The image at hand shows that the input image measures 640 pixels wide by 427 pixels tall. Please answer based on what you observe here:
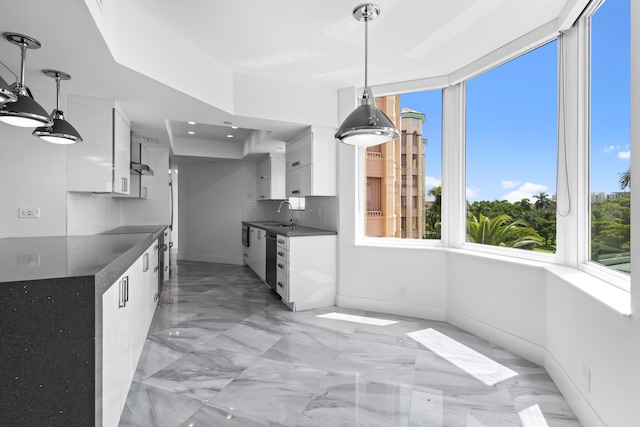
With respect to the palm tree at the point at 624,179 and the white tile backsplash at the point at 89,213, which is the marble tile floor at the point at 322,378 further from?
the palm tree at the point at 624,179

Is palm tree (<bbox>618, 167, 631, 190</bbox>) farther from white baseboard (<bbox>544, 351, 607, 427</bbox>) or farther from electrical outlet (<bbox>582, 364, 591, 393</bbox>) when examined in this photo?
white baseboard (<bbox>544, 351, 607, 427</bbox>)

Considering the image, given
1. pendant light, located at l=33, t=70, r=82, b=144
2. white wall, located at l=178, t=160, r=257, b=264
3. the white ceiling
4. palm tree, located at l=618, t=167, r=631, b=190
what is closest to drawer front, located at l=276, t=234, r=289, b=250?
the white ceiling

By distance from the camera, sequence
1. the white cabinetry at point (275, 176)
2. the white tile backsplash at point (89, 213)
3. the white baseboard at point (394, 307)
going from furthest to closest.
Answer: the white cabinetry at point (275, 176) → the white baseboard at point (394, 307) → the white tile backsplash at point (89, 213)

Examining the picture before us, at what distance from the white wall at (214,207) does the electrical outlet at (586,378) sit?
6214 millimetres

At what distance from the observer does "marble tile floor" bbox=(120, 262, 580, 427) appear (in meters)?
1.93

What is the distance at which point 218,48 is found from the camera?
3047 millimetres

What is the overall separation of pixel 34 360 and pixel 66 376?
119mm

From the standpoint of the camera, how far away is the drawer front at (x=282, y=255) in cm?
395

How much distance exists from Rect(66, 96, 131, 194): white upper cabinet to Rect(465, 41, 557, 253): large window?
11.3 ft

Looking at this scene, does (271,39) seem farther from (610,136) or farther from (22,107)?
(610,136)

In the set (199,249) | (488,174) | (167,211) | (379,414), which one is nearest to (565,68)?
(488,174)

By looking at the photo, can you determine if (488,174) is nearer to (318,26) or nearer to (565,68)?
(565,68)

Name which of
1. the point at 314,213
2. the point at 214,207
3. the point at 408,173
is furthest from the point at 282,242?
the point at 214,207

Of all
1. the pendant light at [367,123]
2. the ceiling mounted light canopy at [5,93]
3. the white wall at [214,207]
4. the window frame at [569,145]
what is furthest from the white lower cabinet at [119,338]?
the white wall at [214,207]
